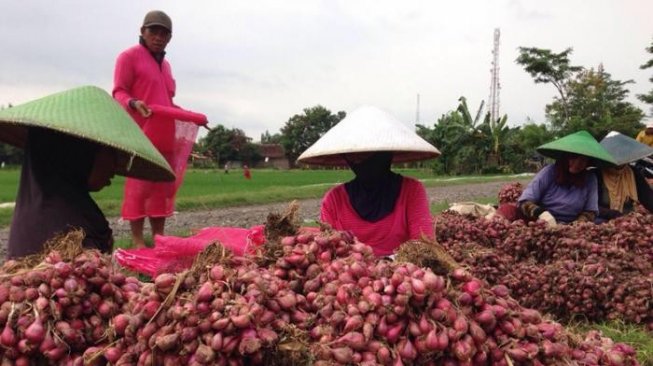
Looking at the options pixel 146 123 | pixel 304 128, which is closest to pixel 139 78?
pixel 146 123

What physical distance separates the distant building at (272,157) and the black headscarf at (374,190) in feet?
227

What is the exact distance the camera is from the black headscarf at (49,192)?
3.05 metres

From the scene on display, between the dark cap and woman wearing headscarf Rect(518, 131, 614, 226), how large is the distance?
346 cm

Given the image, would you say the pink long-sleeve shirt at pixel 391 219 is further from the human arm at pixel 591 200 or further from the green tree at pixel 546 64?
the green tree at pixel 546 64

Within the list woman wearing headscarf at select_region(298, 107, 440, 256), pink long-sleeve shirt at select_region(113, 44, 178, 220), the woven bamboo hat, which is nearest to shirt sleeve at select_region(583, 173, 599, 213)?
woman wearing headscarf at select_region(298, 107, 440, 256)

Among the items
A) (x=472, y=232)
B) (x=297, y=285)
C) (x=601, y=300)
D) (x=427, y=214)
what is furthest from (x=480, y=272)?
(x=297, y=285)

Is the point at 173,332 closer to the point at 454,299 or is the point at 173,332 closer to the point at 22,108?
the point at 454,299

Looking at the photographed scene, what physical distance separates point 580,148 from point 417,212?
2437 millimetres

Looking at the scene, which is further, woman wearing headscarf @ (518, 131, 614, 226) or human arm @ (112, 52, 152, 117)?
woman wearing headscarf @ (518, 131, 614, 226)

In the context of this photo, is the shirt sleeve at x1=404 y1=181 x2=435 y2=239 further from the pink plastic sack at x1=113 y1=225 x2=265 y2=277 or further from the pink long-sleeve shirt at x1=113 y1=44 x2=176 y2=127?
the pink long-sleeve shirt at x1=113 y1=44 x2=176 y2=127

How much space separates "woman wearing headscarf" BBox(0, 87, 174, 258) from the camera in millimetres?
2871

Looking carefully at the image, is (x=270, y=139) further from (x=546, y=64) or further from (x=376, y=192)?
(x=376, y=192)

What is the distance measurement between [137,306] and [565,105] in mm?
43200

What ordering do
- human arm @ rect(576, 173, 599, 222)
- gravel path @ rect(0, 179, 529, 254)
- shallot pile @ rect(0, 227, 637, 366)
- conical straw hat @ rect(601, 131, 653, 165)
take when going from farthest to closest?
1. gravel path @ rect(0, 179, 529, 254)
2. conical straw hat @ rect(601, 131, 653, 165)
3. human arm @ rect(576, 173, 599, 222)
4. shallot pile @ rect(0, 227, 637, 366)
